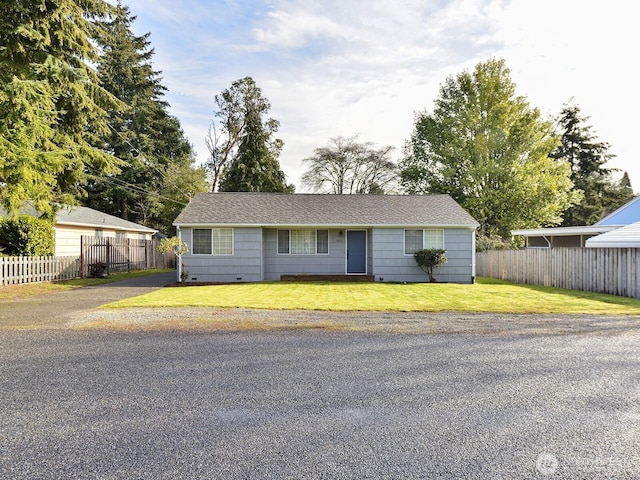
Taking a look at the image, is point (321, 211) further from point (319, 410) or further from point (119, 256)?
point (319, 410)

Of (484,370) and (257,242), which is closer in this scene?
(484,370)

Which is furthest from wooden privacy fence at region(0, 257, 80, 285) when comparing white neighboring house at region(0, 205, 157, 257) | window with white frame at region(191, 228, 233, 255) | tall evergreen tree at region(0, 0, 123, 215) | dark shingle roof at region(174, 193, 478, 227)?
A: window with white frame at region(191, 228, 233, 255)

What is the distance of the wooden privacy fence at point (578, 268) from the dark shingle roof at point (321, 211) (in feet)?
8.97

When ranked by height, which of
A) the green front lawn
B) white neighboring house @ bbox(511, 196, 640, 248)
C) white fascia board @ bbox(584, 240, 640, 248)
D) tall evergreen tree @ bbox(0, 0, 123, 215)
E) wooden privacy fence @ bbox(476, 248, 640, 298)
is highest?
tall evergreen tree @ bbox(0, 0, 123, 215)

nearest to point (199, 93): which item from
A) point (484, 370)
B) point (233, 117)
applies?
point (233, 117)

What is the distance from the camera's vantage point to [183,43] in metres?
17.7

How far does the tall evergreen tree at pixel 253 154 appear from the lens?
115 feet

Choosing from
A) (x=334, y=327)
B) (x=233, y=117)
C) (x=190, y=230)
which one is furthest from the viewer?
(x=233, y=117)

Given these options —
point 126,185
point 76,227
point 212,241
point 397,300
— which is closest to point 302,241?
point 212,241

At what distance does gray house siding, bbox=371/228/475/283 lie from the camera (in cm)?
1638

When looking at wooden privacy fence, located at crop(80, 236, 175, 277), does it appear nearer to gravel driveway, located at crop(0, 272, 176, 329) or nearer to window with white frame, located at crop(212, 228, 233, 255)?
gravel driveway, located at crop(0, 272, 176, 329)

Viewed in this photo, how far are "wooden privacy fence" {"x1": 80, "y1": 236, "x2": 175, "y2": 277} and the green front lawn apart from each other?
760cm

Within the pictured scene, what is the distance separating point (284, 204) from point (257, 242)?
2823 millimetres

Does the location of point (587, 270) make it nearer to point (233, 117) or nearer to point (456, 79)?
point (456, 79)
